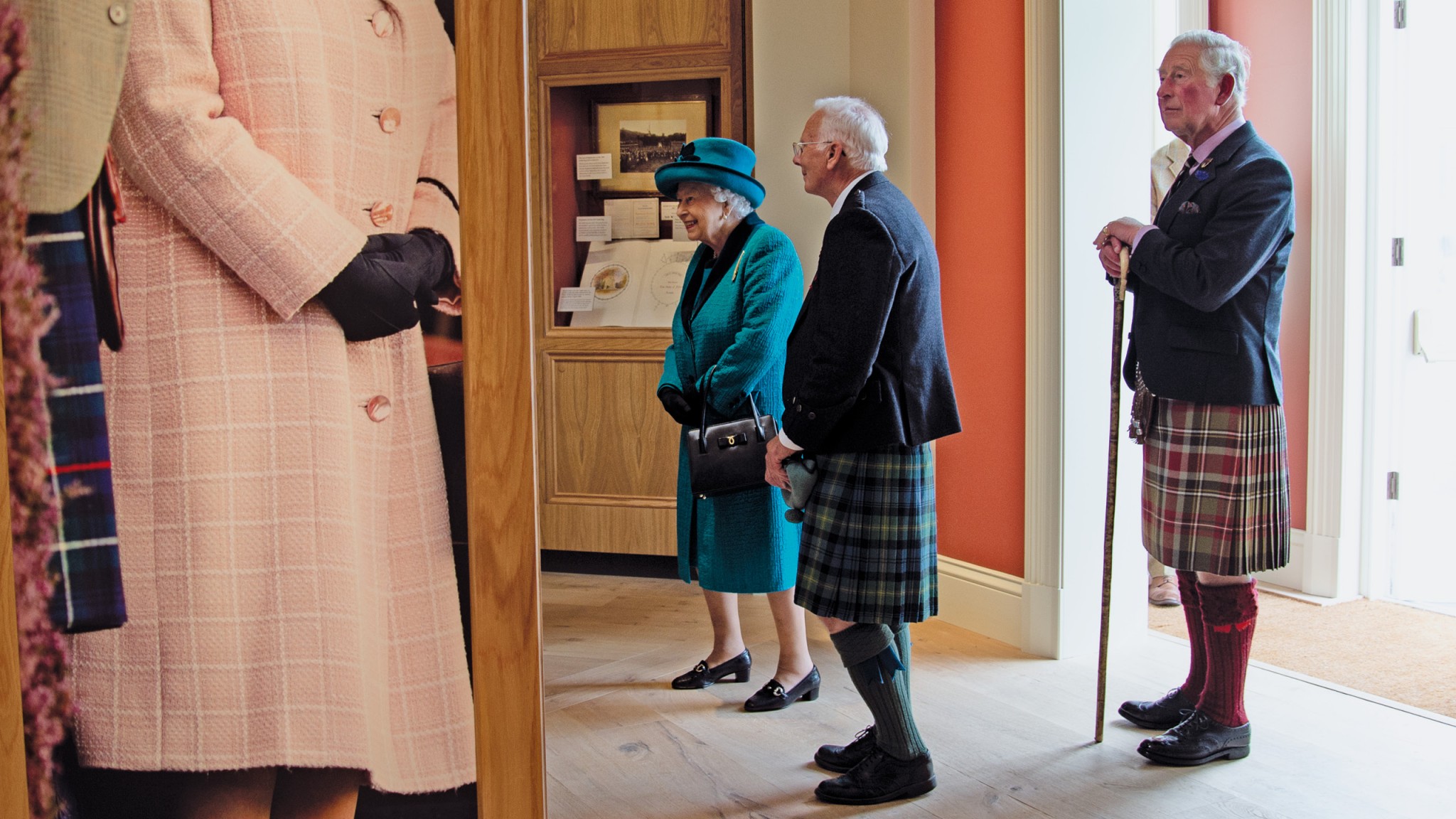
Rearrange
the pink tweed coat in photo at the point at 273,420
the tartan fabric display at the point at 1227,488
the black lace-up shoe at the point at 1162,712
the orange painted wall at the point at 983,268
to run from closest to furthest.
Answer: the pink tweed coat in photo at the point at 273,420, the tartan fabric display at the point at 1227,488, the black lace-up shoe at the point at 1162,712, the orange painted wall at the point at 983,268

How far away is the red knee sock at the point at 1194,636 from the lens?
2.66 m

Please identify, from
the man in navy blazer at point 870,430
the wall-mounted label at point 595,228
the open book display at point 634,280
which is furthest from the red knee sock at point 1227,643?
the wall-mounted label at point 595,228

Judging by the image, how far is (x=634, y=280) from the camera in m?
4.73

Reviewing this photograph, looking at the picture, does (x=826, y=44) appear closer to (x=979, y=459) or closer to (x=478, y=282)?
(x=979, y=459)

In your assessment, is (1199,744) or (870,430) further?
(1199,744)

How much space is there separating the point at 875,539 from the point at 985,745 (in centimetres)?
79

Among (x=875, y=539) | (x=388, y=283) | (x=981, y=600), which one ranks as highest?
(x=388, y=283)

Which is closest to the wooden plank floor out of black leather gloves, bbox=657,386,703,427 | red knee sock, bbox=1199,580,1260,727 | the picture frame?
red knee sock, bbox=1199,580,1260,727

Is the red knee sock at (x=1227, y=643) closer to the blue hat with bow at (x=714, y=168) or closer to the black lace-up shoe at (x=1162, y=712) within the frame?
the black lace-up shoe at (x=1162, y=712)

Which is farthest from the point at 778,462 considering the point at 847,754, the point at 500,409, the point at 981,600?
the point at 981,600

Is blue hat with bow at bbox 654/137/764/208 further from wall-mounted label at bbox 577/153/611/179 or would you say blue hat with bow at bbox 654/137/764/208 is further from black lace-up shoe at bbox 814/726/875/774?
wall-mounted label at bbox 577/153/611/179

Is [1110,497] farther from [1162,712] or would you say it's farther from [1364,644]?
[1364,644]

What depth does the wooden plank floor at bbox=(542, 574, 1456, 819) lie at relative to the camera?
2348 millimetres

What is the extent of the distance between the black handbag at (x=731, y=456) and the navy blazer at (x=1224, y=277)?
3.27 ft
